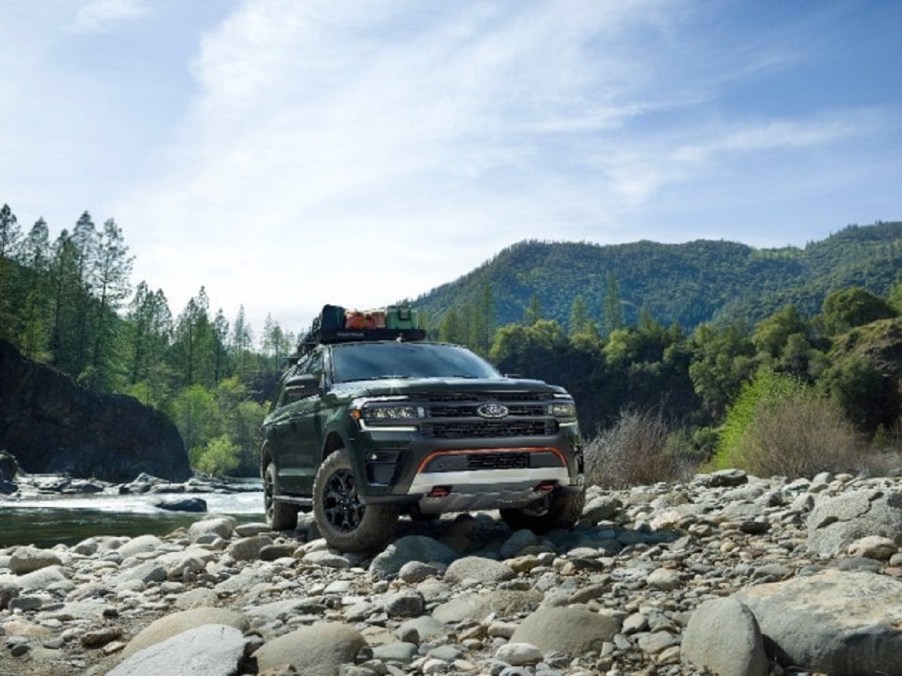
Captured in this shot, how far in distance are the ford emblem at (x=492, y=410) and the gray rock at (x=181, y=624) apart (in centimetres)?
256

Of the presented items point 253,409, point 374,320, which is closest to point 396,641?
point 374,320

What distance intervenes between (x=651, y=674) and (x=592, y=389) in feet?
376

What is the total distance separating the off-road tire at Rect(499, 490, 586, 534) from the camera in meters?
8.03

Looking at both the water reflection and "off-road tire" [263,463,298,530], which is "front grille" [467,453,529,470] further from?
the water reflection

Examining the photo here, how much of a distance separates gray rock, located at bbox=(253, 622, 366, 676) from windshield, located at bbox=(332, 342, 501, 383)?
3664 mm

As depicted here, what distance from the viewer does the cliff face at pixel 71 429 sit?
61.3 m

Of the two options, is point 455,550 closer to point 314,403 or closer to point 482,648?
point 314,403

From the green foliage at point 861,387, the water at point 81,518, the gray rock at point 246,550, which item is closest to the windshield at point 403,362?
the gray rock at point 246,550

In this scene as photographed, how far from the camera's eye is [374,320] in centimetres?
1129

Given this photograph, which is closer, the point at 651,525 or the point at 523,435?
the point at 523,435

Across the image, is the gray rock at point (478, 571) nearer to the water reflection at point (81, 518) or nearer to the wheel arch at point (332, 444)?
the wheel arch at point (332, 444)

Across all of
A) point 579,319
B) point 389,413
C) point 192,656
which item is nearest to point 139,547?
point 389,413

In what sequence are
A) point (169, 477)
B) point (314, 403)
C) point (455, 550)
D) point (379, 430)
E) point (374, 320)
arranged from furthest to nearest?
point (169, 477) → point (374, 320) → point (314, 403) → point (455, 550) → point (379, 430)

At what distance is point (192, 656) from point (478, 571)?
2344 mm
